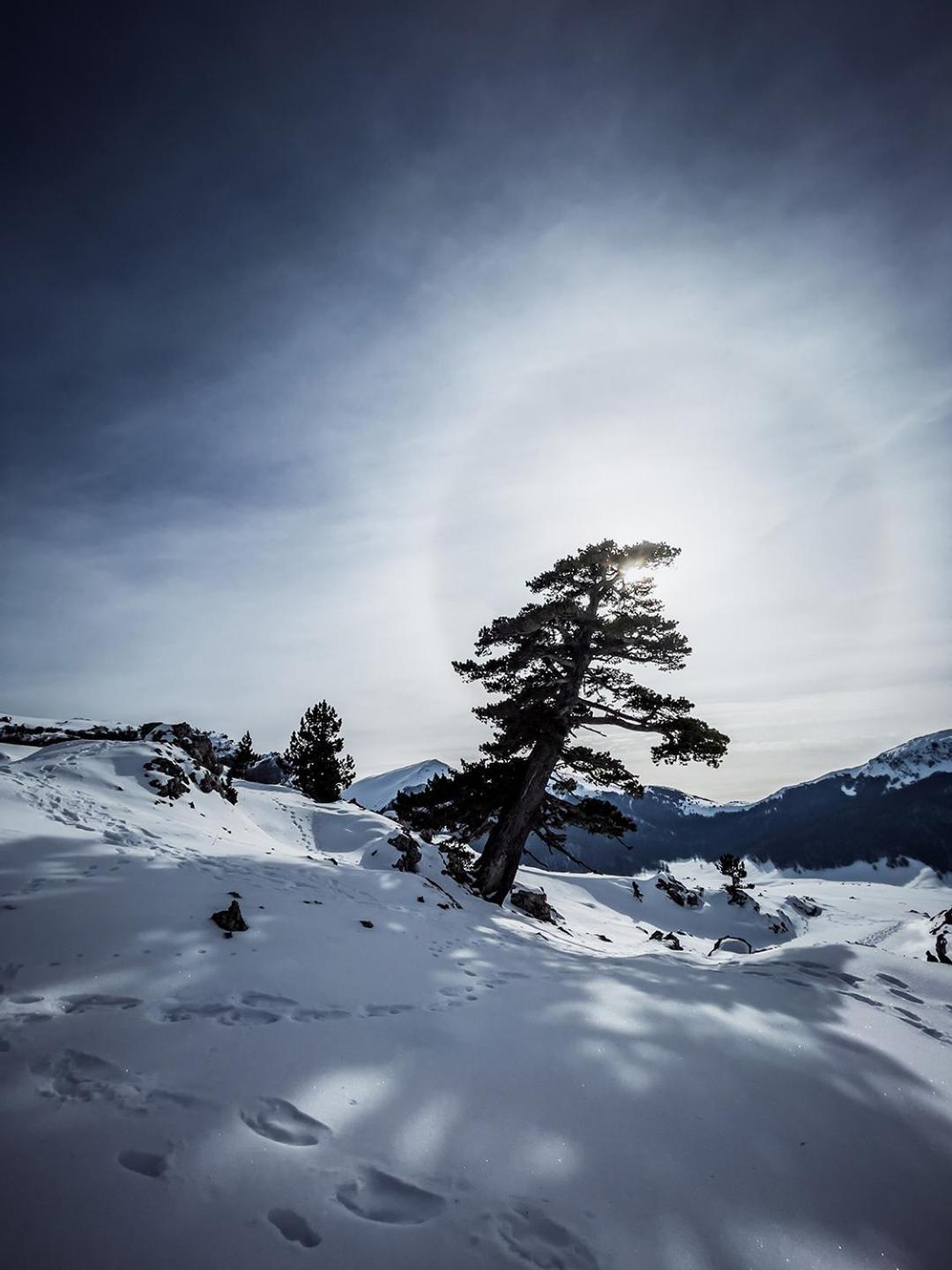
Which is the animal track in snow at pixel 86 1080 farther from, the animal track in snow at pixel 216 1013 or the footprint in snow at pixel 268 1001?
the footprint in snow at pixel 268 1001

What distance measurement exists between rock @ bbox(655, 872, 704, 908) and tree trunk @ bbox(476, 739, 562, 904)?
25.5 m

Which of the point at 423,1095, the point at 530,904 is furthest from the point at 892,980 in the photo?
the point at 530,904

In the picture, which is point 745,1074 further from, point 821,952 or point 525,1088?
point 821,952

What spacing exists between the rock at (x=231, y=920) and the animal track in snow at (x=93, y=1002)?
1425 mm

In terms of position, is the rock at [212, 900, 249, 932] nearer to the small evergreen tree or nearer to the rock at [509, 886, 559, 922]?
the rock at [509, 886, 559, 922]

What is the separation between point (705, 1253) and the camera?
75.1 inches

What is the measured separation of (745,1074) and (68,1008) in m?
4.20

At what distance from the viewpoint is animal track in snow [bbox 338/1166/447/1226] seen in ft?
6.08

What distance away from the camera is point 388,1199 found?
1.93 metres

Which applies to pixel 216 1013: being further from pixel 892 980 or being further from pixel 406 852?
pixel 406 852

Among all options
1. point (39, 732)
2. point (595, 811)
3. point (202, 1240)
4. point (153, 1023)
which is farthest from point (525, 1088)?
point (39, 732)

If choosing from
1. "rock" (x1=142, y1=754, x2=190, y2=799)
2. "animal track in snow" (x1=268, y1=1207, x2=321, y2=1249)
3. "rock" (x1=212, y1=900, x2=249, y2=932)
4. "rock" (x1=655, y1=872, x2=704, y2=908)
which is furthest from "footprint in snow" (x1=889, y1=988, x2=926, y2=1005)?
"rock" (x1=655, y1=872, x2=704, y2=908)

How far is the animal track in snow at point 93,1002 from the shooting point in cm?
286

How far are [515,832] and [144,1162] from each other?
34.3 feet
